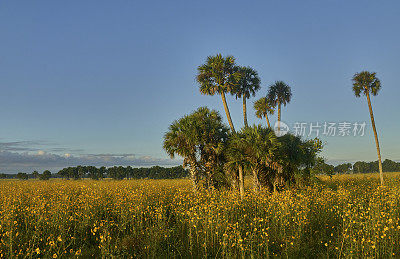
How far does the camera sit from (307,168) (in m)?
Result: 17.5

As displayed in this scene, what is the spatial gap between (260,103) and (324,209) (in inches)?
1206

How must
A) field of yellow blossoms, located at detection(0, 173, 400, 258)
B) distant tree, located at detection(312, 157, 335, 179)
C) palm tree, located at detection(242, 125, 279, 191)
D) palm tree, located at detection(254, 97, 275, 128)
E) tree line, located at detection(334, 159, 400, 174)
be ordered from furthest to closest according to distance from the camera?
tree line, located at detection(334, 159, 400, 174) < palm tree, located at detection(254, 97, 275, 128) < distant tree, located at detection(312, 157, 335, 179) < palm tree, located at detection(242, 125, 279, 191) < field of yellow blossoms, located at detection(0, 173, 400, 258)

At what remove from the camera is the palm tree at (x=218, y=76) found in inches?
1119

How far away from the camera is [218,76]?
1131 inches

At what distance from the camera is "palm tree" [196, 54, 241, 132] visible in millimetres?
28423

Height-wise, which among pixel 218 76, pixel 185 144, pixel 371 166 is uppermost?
pixel 218 76

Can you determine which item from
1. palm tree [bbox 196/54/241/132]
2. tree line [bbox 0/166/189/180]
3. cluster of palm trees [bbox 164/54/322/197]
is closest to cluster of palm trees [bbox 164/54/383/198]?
cluster of palm trees [bbox 164/54/322/197]

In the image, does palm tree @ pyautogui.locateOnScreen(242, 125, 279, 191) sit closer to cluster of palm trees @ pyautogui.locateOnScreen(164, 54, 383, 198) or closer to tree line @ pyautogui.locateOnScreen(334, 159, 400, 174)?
cluster of palm trees @ pyautogui.locateOnScreen(164, 54, 383, 198)

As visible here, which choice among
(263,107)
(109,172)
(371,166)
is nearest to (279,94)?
(263,107)

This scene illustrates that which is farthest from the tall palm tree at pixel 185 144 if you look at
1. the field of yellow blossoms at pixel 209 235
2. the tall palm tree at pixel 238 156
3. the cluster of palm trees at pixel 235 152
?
the field of yellow blossoms at pixel 209 235

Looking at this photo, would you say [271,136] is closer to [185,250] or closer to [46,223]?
[185,250]

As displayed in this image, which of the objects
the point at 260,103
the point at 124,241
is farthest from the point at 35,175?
the point at 124,241

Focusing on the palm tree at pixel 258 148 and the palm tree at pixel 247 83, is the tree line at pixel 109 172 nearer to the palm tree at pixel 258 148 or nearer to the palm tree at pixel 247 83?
the palm tree at pixel 247 83

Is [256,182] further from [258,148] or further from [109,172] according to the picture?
[109,172]
